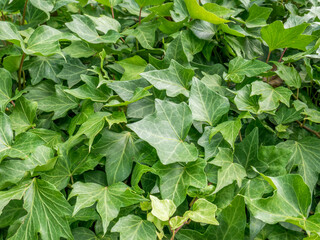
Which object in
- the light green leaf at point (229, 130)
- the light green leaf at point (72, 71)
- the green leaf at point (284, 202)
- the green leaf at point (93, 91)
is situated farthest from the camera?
the light green leaf at point (72, 71)

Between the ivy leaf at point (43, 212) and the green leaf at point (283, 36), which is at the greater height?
the green leaf at point (283, 36)

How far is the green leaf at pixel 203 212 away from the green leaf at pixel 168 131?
0.28 ft

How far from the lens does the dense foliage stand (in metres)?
0.61

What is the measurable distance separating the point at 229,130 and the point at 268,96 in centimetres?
17

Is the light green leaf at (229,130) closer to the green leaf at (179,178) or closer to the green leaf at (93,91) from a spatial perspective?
the green leaf at (179,178)

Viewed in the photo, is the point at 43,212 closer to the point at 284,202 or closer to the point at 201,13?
the point at 284,202

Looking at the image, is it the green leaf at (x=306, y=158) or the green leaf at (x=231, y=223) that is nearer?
the green leaf at (x=231, y=223)

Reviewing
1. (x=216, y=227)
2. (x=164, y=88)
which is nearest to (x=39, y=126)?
(x=164, y=88)

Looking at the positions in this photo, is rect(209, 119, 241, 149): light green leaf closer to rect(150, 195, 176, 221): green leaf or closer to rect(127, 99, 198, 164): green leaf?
rect(127, 99, 198, 164): green leaf

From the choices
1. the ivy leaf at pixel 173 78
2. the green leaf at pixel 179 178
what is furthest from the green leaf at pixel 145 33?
the green leaf at pixel 179 178

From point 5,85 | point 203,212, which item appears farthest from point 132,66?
point 203,212

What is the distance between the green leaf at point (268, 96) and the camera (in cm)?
74

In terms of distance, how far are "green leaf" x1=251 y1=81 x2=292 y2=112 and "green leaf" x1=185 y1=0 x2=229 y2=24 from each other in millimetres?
191

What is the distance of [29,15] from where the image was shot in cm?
98
